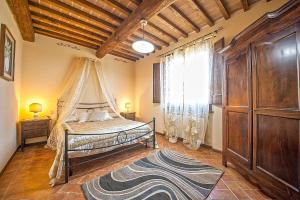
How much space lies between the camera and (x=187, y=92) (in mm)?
3979

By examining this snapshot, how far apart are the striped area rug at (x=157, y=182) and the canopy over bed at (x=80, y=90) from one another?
2.02 m

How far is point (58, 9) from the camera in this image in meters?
3.00

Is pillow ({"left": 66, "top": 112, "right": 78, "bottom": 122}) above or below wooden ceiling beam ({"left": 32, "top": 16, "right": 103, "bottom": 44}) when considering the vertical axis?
below

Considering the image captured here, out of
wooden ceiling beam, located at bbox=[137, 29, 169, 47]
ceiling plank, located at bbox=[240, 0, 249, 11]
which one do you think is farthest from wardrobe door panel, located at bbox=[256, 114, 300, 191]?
wooden ceiling beam, located at bbox=[137, 29, 169, 47]

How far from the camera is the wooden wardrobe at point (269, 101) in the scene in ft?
4.75

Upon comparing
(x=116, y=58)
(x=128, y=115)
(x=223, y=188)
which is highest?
(x=116, y=58)

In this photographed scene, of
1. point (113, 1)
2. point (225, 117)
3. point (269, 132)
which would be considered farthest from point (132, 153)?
point (113, 1)

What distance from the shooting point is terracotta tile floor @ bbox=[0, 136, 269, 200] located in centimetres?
186

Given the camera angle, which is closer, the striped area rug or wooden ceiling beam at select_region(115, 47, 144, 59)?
the striped area rug

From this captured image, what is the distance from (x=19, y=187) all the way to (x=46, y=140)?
7.47 ft

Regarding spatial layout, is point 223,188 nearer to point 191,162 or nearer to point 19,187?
point 191,162

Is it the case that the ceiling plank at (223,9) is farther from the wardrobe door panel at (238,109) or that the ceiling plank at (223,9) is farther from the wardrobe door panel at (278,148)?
the wardrobe door panel at (278,148)

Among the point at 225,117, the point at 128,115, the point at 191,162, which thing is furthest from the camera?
the point at 128,115

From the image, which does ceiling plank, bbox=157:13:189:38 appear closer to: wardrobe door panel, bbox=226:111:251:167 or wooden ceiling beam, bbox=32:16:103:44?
wooden ceiling beam, bbox=32:16:103:44
